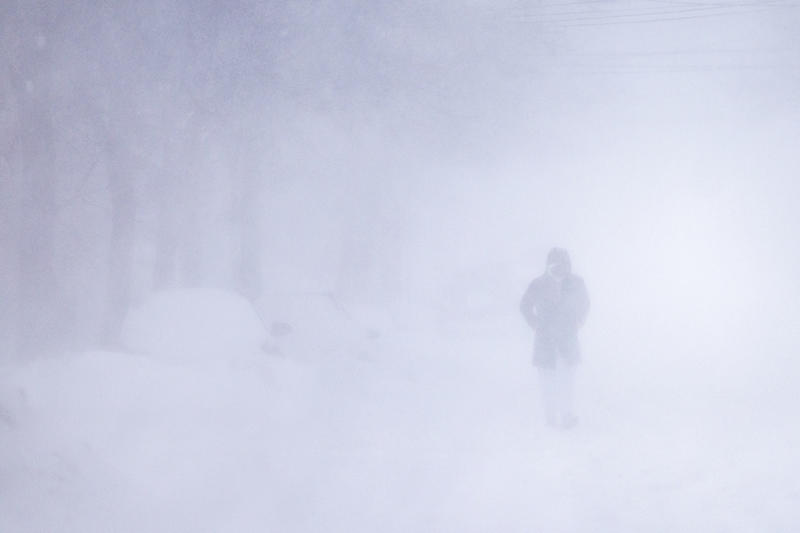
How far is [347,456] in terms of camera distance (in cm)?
858

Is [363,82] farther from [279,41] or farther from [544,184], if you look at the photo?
[544,184]

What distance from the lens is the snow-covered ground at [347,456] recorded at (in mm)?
6207

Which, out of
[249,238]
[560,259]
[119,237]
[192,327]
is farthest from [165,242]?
[560,259]

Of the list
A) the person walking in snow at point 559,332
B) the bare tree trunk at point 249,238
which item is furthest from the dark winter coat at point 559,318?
the bare tree trunk at point 249,238

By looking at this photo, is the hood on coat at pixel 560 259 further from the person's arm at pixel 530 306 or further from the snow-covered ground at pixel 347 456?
the snow-covered ground at pixel 347 456

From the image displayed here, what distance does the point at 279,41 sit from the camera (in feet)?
56.7

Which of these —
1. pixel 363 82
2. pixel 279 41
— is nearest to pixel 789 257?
pixel 363 82

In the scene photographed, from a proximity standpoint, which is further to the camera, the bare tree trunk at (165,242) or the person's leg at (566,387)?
the bare tree trunk at (165,242)

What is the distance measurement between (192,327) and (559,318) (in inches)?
182

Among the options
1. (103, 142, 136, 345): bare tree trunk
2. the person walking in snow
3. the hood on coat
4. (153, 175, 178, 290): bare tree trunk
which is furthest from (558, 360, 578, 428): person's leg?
(153, 175, 178, 290): bare tree trunk

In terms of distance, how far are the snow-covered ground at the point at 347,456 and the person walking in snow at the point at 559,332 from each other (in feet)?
1.21

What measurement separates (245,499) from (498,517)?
5.97 feet

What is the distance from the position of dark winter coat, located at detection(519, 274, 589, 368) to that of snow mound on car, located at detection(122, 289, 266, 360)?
12.6ft

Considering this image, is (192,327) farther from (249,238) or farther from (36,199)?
(249,238)
